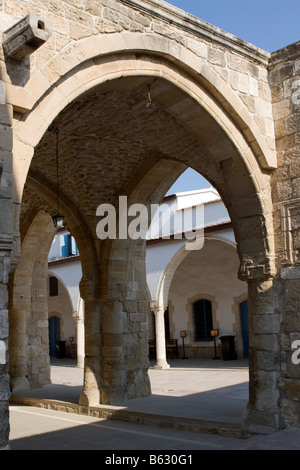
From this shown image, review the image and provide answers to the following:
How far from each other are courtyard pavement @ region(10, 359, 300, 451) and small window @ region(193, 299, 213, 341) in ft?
21.5

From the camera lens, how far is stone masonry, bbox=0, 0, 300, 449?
3.95m

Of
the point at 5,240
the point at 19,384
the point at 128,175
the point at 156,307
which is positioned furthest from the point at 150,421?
the point at 156,307

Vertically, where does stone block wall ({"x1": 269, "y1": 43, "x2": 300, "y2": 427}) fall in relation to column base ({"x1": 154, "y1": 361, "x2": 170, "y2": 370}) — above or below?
above

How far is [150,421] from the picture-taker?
6465 millimetres

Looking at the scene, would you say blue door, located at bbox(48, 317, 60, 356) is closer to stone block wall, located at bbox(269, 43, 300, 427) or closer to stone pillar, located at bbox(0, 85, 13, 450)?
stone block wall, located at bbox(269, 43, 300, 427)

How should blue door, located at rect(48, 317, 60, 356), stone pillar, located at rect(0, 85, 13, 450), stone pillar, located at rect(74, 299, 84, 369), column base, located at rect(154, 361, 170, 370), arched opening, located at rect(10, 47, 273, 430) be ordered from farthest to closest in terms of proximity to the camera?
blue door, located at rect(48, 317, 60, 356)
stone pillar, located at rect(74, 299, 84, 369)
column base, located at rect(154, 361, 170, 370)
arched opening, located at rect(10, 47, 273, 430)
stone pillar, located at rect(0, 85, 13, 450)

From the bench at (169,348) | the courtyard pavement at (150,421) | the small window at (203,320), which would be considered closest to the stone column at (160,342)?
the small window at (203,320)

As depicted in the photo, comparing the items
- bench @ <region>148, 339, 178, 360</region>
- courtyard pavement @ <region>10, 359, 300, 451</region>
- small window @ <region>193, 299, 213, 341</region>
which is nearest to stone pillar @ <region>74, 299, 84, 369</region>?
bench @ <region>148, 339, 178, 360</region>

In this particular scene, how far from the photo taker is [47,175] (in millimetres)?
8031

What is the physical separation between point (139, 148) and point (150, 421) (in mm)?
3556

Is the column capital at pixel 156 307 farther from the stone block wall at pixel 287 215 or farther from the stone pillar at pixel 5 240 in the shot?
the stone pillar at pixel 5 240

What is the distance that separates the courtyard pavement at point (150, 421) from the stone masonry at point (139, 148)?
386 millimetres

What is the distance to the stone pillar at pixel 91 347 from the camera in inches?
307

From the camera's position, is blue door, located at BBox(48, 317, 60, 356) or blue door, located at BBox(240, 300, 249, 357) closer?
blue door, located at BBox(240, 300, 249, 357)
